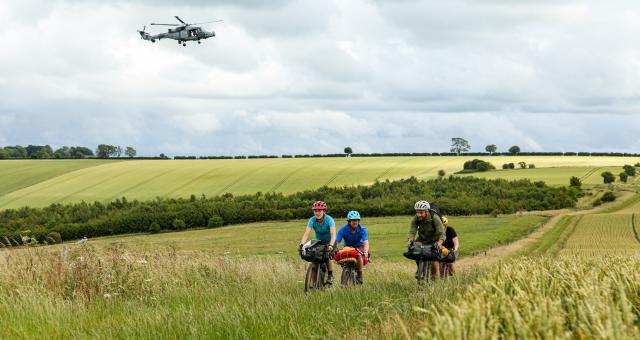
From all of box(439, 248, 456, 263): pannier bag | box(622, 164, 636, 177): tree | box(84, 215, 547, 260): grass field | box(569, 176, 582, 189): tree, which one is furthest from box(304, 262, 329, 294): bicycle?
box(622, 164, 636, 177): tree

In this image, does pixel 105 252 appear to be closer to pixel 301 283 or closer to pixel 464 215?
pixel 301 283

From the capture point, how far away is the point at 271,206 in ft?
289

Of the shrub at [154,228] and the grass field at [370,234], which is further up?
the grass field at [370,234]

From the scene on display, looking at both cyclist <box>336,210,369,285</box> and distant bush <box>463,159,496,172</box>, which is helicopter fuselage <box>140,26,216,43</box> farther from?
distant bush <box>463,159,496,172</box>

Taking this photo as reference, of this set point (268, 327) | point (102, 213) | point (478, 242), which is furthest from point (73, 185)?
point (268, 327)

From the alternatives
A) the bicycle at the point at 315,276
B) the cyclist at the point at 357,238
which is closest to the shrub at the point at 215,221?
the cyclist at the point at 357,238

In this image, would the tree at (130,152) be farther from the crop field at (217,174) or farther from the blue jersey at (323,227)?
the blue jersey at (323,227)

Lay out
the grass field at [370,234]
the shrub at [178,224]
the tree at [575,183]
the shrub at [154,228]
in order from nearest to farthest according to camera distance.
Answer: the grass field at [370,234] → the shrub at [154,228] → the shrub at [178,224] → the tree at [575,183]

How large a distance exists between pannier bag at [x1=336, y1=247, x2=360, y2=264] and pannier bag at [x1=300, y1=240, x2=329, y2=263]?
0.47 metres

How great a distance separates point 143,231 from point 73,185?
1313 inches

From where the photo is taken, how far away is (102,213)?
3561 inches

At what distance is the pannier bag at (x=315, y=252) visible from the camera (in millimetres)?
14055

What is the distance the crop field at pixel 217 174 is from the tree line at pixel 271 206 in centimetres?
662

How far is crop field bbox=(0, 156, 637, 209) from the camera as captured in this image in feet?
337
